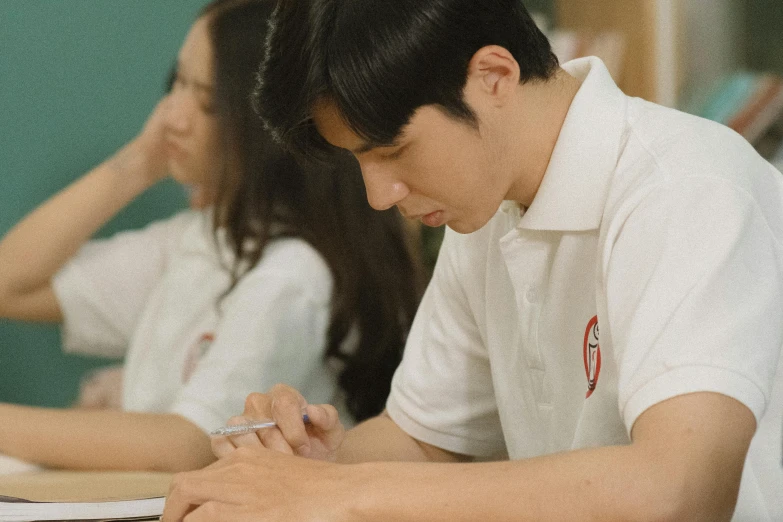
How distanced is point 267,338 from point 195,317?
204 mm

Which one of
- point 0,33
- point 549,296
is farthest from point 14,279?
point 549,296

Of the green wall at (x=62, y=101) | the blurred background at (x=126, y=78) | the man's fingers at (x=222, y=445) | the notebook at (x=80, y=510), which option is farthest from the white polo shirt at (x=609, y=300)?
the green wall at (x=62, y=101)

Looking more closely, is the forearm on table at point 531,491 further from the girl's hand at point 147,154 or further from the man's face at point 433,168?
the girl's hand at point 147,154

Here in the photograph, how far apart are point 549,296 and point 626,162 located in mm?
164

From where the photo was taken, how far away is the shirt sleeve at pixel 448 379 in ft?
3.45

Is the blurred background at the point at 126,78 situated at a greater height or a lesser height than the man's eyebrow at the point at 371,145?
lesser

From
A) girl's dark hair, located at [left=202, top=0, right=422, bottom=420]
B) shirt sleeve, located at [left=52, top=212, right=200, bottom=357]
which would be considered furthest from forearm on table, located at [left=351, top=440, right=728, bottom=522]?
shirt sleeve, located at [left=52, top=212, right=200, bottom=357]

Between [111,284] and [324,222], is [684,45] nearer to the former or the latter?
[324,222]

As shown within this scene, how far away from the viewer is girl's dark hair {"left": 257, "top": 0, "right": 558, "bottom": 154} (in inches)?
28.7

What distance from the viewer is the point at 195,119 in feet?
5.15

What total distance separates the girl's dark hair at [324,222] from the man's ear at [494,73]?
24.5 inches

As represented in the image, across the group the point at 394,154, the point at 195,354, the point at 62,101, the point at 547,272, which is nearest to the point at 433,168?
the point at 394,154

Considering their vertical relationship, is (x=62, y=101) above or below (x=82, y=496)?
above

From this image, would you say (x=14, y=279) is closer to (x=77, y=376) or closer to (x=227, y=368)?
(x=77, y=376)
